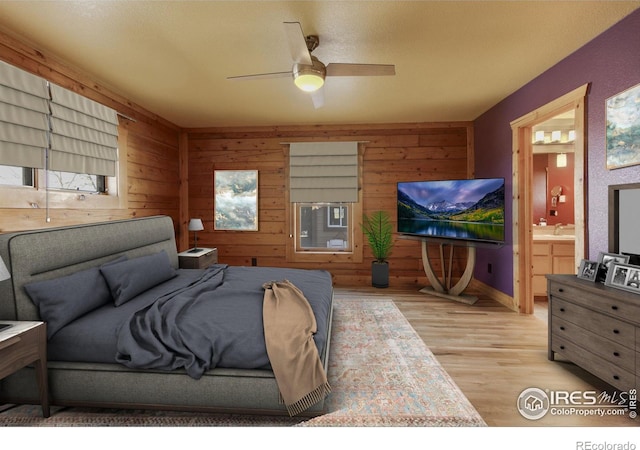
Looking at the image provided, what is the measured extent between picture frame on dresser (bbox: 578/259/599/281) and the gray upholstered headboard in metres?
3.77

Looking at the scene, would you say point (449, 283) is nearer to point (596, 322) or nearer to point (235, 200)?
point (596, 322)

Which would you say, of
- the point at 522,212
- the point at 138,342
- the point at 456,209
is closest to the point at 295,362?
the point at 138,342

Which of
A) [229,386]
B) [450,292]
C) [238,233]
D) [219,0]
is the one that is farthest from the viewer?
[238,233]

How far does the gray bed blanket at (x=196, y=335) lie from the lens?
178 centimetres

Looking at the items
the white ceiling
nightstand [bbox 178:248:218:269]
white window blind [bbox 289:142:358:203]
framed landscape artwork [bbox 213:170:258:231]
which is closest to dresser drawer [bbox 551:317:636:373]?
the white ceiling

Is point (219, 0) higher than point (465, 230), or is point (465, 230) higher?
point (219, 0)

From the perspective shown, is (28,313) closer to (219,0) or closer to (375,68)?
(219,0)

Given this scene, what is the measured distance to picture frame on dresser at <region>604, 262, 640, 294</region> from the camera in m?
2.01

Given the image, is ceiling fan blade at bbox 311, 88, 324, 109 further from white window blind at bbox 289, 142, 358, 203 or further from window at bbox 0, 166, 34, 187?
window at bbox 0, 166, 34, 187

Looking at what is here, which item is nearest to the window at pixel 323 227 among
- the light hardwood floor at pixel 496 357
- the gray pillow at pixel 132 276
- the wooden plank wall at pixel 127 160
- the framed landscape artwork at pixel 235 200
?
the framed landscape artwork at pixel 235 200

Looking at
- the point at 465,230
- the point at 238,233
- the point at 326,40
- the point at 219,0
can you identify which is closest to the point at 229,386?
the point at 219,0

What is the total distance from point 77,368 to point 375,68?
2761 millimetres

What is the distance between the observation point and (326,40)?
2.56 meters
